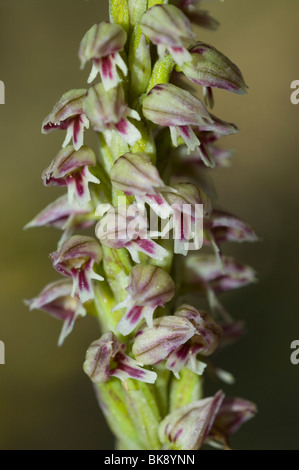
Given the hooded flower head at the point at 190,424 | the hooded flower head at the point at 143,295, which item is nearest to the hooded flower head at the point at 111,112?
the hooded flower head at the point at 143,295

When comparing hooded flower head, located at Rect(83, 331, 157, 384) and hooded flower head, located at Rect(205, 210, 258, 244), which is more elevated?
hooded flower head, located at Rect(205, 210, 258, 244)

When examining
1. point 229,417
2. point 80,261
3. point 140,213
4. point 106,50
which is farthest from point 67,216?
point 229,417

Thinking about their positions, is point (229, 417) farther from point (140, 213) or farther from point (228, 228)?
point (140, 213)

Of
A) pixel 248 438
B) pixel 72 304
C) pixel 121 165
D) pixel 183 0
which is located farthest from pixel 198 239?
pixel 248 438

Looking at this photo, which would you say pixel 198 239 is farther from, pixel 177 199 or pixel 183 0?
pixel 183 0

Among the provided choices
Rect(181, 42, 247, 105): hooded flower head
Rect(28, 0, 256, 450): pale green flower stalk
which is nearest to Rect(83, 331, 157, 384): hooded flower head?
Rect(28, 0, 256, 450): pale green flower stalk

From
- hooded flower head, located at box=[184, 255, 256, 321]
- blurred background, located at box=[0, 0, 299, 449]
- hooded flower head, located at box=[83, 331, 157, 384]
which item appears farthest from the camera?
blurred background, located at box=[0, 0, 299, 449]

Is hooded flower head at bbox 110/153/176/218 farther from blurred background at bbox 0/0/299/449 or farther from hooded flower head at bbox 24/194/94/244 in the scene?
blurred background at bbox 0/0/299/449
